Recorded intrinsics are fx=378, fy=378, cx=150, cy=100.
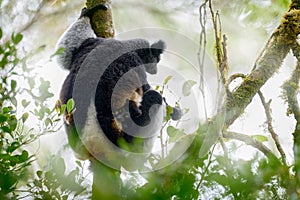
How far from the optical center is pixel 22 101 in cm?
139

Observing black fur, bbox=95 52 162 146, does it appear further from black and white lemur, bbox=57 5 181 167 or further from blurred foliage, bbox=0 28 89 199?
blurred foliage, bbox=0 28 89 199

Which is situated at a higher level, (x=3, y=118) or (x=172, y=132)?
(x=172, y=132)

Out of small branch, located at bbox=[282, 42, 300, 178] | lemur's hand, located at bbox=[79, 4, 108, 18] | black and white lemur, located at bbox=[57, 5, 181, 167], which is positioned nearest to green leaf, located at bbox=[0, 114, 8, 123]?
black and white lemur, located at bbox=[57, 5, 181, 167]

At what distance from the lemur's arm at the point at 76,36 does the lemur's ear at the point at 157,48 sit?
0.45 metres

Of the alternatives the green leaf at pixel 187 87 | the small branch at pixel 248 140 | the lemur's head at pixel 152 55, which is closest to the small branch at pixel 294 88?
the small branch at pixel 248 140

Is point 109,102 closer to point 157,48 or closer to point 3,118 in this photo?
point 157,48

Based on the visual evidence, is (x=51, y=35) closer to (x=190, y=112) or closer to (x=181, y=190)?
(x=190, y=112)

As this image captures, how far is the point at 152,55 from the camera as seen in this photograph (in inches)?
114

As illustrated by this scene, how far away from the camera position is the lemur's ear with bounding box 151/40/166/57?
9.48ft

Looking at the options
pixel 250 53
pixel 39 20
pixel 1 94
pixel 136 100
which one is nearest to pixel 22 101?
pixel 1 94

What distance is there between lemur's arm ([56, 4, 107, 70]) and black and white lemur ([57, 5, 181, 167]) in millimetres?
310

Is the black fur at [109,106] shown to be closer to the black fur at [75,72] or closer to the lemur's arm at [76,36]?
the black fur at [75,72]

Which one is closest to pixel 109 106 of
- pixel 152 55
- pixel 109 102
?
pixel 109 102

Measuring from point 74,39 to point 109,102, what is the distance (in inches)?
35.8
